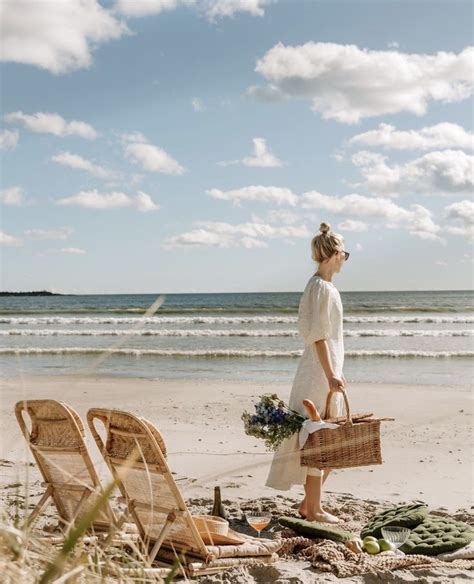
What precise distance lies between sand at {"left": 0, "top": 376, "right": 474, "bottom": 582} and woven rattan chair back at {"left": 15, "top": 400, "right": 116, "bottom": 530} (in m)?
0.24

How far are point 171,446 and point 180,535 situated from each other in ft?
14.4

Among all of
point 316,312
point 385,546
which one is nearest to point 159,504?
point 385,546

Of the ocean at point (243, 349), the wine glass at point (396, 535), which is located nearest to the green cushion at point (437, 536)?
the wine glass at point (396, 535)

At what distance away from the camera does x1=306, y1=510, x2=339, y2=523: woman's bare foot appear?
18.9ft

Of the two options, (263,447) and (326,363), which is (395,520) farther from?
(263,447)

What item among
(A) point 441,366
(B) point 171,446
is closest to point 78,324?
(A) point 441,366

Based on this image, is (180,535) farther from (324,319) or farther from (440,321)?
(440,321)

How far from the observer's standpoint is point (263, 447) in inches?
355

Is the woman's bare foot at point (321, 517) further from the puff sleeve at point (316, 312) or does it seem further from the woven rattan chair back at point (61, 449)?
the woven rattan chair back at point (61, 449)

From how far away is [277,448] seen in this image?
232 inches

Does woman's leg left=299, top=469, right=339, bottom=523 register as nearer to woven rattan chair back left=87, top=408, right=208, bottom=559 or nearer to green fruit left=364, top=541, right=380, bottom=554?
green fruit left=364, top=541, right=380, bottom=554

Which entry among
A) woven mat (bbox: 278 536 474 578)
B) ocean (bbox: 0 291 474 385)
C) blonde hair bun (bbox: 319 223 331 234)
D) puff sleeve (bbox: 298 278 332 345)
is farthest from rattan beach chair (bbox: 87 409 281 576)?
ocean (bbox: 0 291 474 385)

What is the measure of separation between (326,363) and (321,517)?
1106mm

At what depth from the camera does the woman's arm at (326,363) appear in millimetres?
5750
